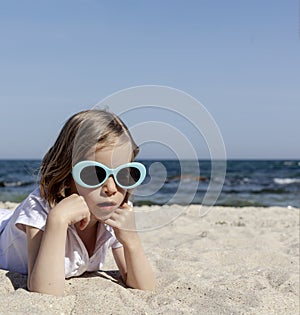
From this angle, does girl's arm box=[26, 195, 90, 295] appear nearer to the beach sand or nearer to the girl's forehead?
the beach sand

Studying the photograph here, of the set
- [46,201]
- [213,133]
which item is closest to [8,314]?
[46,201]

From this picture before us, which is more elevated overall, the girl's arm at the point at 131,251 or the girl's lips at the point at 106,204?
the girl's lips at the point at 106,204

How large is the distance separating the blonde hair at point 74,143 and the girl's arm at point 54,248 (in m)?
0.13

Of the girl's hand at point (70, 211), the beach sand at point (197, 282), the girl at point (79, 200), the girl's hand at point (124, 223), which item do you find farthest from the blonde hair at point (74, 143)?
the beach sand at point (197, 282)

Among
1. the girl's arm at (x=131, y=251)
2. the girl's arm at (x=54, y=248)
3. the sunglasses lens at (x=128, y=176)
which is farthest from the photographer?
the girl's arm at (x=131, y=251)

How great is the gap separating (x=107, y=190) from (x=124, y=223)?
0.24 meters

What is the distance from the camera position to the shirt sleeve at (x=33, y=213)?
240cm

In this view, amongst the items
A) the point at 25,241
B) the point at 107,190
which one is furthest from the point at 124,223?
the point at 25,241

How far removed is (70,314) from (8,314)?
0.92 ft

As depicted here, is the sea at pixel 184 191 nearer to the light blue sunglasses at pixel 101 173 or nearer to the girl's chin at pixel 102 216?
the light blue sunglasses at pixel 101 173

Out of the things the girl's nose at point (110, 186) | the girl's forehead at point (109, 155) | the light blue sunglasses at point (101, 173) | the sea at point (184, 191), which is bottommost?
the sea at point (184, 191)

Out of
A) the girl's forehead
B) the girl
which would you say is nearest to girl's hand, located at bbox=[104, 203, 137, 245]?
the girl

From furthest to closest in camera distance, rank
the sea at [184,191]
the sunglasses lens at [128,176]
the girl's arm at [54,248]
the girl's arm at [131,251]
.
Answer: the sea at [184,191], the girl's arm at [131,251], the sunglasses lens at [128,176], the girl's arm at [54,248]

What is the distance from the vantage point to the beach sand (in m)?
2.32
